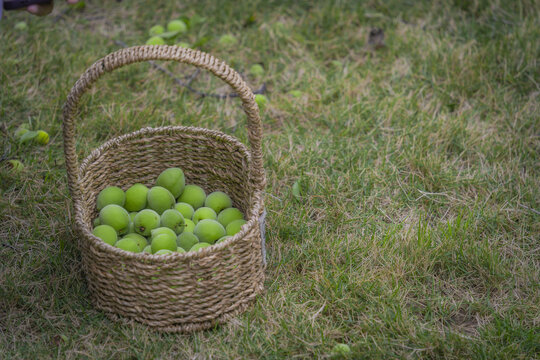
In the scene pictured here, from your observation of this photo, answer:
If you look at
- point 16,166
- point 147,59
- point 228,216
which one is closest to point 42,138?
point 16,166

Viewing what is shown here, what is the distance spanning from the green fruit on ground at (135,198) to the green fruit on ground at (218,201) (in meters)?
0.24

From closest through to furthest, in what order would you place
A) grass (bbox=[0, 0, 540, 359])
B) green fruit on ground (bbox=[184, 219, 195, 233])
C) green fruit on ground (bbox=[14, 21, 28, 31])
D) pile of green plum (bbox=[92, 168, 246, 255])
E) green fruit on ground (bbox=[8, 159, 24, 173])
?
grass (bbox=[0, 0, 540, 359]) < pile of green plum (bbox=[92, 168, 246, 255]) < green fruit on ground (bbox=[184, 219, 195, 233]) < green fruit on ground (bbox=[8, 159, 24, 173]) < green fruit on ground (bbox=[14, 21, 28, 31])

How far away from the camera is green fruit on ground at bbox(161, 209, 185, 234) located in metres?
1.94

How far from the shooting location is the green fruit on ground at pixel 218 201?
212 cm

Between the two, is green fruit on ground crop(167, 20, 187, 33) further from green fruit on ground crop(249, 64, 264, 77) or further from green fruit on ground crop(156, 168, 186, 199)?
green fruit on ground crop(156, 168, 186, 199)

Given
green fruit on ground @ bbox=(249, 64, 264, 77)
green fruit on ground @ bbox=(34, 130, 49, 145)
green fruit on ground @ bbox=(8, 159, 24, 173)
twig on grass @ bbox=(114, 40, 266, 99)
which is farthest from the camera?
green fruit on ground @ bbox=(249, 64, 264, 77)

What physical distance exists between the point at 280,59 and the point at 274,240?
4.53ft

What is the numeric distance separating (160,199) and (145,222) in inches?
4.7

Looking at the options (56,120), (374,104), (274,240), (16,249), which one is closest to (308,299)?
(274,240)

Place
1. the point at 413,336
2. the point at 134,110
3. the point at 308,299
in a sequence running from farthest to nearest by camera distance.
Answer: the point at 134,110
the point at 308,299
the point at 413,336

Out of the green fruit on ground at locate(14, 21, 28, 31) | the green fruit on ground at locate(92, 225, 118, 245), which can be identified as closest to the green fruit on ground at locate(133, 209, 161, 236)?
the green fruit on ground at locate(92, 225, 118, 245)

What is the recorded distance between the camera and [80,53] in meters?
2.96

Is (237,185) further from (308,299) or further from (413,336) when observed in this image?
(413,336)

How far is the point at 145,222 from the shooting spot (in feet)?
6.36
